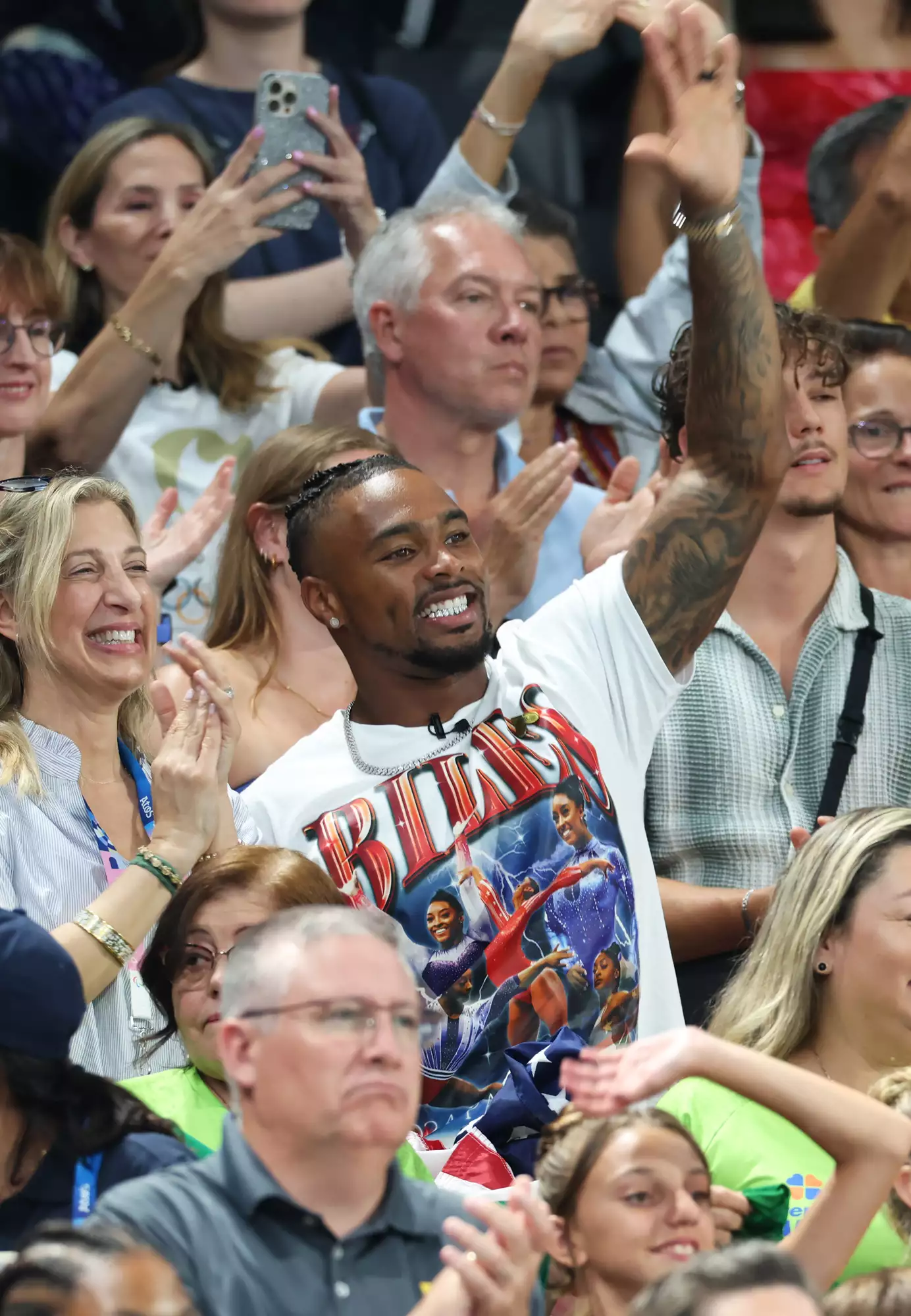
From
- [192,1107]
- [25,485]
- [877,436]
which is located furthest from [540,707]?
[877,436]

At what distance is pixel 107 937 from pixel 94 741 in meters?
0.50

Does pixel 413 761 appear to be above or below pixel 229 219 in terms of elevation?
below

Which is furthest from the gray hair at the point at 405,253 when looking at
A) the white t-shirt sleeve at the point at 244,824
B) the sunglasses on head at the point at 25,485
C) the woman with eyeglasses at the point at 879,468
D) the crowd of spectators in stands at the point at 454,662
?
the white t-shirt sleeve at the point at 244,824

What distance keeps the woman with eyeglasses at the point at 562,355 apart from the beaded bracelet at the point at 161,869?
1986mm

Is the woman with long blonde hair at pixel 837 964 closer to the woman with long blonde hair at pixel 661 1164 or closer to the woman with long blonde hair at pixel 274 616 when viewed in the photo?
the woman with long blonde hair at pixel 661 1164

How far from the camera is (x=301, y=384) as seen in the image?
4.50 m

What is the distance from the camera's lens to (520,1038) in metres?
2.91

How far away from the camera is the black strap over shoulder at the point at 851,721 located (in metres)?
3.72

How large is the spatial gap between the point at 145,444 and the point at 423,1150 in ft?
6.56

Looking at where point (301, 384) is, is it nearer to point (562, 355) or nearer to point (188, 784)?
point (562, 355)

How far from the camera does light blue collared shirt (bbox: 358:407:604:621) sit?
416 cm

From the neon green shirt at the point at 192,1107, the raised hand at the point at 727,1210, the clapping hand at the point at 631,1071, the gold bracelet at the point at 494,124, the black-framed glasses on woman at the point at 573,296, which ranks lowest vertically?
the neon green shirt at the point at 192,1107

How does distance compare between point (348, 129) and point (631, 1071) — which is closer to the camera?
point (631, 1071)

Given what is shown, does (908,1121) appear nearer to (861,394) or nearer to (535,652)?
(535,652)
